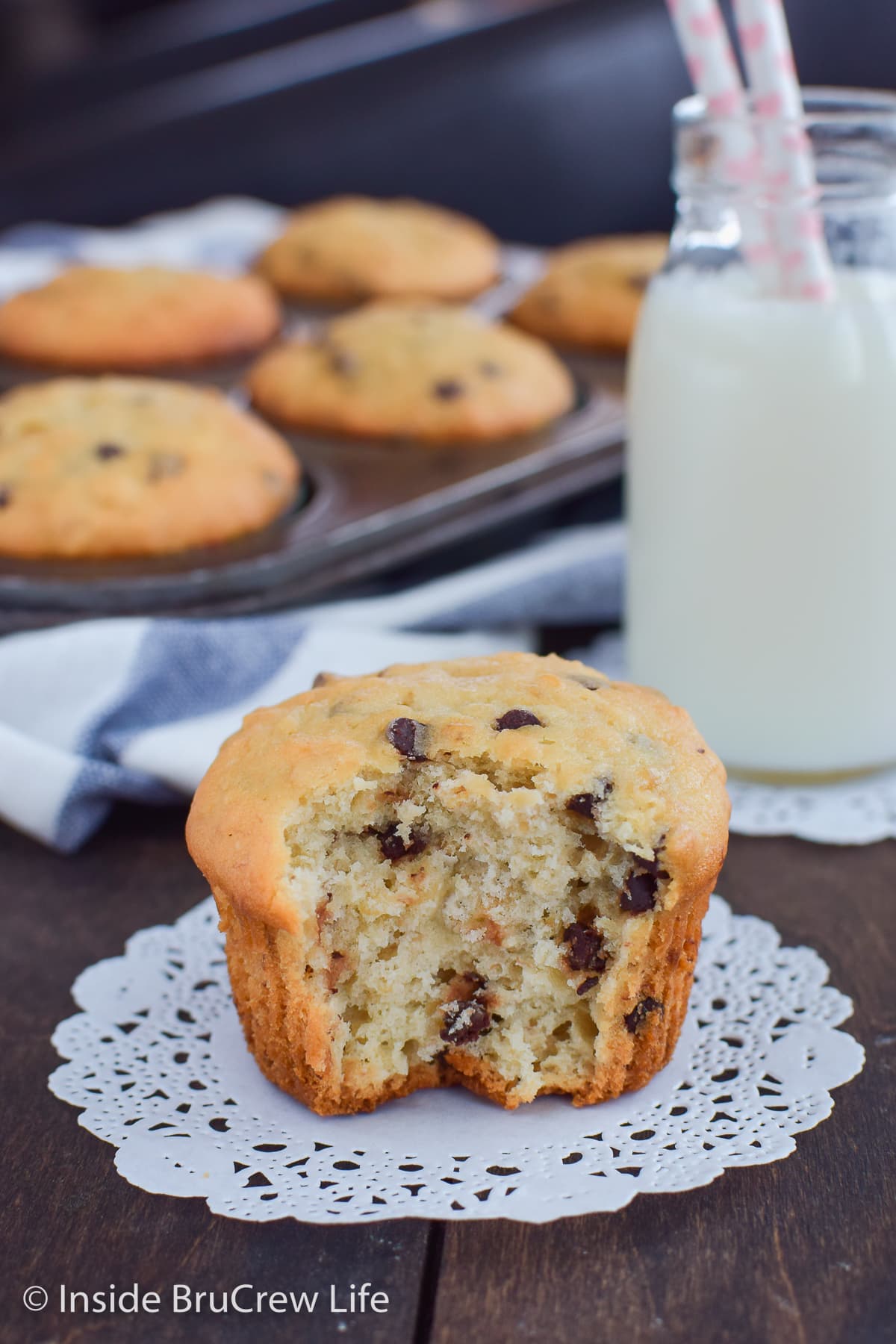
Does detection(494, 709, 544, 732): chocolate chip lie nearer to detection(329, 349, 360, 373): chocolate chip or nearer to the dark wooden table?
the dark wooden table

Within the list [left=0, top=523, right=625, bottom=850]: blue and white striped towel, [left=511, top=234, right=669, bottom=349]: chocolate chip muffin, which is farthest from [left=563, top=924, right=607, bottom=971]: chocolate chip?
[left=511, top=234, right=669, bottom=349]: chocolate chip muffin

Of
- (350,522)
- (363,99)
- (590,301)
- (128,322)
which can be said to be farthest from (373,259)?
(350,522)

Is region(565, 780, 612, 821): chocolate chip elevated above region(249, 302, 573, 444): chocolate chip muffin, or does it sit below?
above

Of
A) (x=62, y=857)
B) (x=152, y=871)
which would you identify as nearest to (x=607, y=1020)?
(x=152, y=871)

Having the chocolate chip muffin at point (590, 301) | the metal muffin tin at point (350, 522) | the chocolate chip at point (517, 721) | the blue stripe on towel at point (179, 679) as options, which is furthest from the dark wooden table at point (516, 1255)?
the chocolate chip muffin at point (590, 301)

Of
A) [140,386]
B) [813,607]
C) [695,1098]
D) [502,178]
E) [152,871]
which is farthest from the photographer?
[502,178]

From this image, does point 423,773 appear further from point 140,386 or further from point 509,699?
point 140,386
